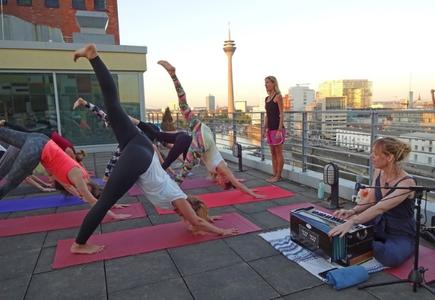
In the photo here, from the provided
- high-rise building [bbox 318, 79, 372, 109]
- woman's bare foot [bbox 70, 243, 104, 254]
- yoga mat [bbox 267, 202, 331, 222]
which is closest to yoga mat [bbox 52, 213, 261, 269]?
woman's bare foot [bbox 70, 243, 104, 254]

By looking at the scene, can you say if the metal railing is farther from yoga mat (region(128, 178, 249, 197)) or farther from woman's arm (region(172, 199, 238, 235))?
woman's arm (region(172, 199, 238, 235))

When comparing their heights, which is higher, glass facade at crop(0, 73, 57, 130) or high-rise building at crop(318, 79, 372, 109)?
high-rise building at crop(318, 79, 372, 109)

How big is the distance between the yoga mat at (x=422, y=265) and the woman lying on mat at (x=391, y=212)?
50mm

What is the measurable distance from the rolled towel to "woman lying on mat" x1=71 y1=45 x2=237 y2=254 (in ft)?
4.59

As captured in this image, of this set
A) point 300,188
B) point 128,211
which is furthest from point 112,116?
point 300,188

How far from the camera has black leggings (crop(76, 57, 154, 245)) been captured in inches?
119

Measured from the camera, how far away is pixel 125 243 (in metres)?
3.52

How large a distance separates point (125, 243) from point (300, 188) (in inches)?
123

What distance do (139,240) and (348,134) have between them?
140 inches

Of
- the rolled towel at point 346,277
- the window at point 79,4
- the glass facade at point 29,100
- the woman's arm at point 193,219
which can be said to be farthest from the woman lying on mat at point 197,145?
the window at point 79,4

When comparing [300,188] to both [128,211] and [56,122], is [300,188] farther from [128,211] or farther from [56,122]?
[56,122]

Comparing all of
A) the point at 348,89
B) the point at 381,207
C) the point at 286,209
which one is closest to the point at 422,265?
the point at 381,207

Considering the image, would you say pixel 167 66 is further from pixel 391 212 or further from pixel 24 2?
pixel 24 2

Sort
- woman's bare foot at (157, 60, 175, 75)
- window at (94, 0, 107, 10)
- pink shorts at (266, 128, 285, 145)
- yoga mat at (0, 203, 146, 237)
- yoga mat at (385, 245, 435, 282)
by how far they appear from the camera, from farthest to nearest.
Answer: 1. window at (94, 0, 107, 10)
2. pink shorts at (266, 128, 285, 145)
3. woman's bare foot at (157, 60, 175, 75)
4. yoga mat at (0, 203, 146, 237)
5. yoga mat at (385, 245, 435, 282)
